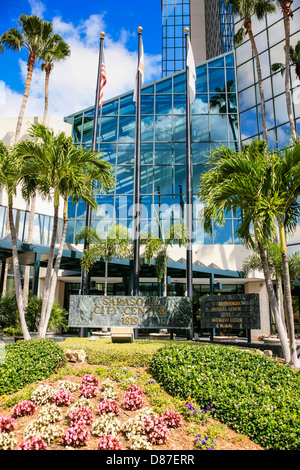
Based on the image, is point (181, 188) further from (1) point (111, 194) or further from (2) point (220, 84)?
(2) point (220, 84)

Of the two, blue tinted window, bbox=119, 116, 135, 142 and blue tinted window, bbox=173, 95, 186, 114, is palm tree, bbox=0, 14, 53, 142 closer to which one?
blue tinted window, bbox=119, 116, 135, 142

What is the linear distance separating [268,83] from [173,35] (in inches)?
1161

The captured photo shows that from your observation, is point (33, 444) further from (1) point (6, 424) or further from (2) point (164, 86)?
(2) point (164, 86)

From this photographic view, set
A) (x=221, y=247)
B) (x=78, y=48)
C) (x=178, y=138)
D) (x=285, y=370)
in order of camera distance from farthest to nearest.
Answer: (x=178, y=138), (x=221, y=247), (x=78, y=48), (x=285, y=370)

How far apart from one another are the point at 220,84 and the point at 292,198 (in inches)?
812

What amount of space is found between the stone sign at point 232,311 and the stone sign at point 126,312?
2.18ft

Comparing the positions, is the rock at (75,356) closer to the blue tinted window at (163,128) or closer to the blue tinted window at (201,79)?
the blue tinted window at (163,128)

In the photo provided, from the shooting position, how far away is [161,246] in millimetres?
18219

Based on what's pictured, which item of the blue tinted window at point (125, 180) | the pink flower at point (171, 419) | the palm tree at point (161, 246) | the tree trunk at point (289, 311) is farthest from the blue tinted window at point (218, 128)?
the pink flower at point (171, 419)

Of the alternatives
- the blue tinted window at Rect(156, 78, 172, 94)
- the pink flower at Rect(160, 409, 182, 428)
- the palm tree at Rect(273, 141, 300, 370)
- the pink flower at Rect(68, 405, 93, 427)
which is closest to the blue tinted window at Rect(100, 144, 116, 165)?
the blue tinted window at Rect(156, 78, 172, 94)
